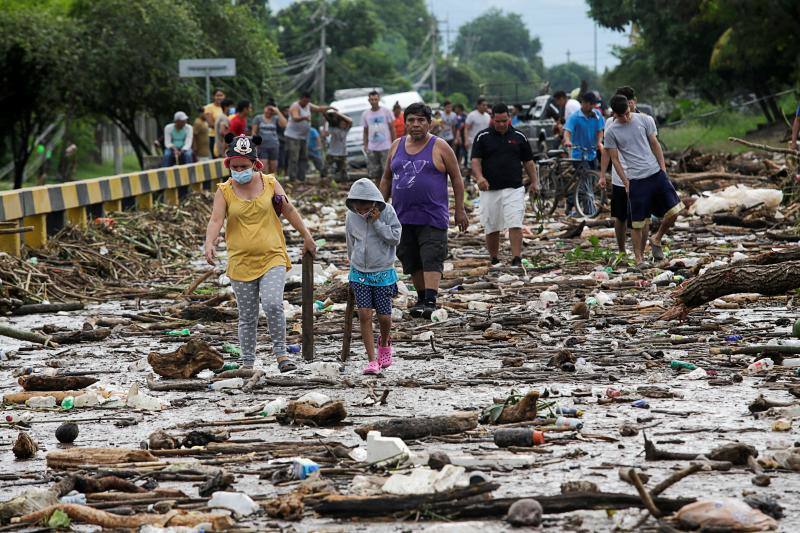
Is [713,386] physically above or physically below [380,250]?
below

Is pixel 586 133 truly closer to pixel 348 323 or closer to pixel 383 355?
pixel 348 323

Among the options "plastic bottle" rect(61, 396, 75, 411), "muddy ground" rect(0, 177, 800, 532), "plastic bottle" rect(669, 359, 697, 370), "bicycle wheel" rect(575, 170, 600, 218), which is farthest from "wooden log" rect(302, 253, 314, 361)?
"bicycle wheel" rect(575, 170, 600, 218)

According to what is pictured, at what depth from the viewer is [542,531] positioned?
530cm

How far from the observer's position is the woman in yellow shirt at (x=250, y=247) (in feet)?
32.0

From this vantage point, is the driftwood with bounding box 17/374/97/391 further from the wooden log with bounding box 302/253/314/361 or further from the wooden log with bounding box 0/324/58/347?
the wooden log with bounding box 302/253/314/361

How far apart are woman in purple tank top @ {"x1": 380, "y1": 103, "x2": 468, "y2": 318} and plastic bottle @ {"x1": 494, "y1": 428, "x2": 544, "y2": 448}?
5.53m

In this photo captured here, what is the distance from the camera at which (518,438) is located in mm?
6828

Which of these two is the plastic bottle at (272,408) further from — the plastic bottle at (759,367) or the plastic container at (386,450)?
the plastic bottle at (759,367)

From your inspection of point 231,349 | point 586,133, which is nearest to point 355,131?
point 586,133

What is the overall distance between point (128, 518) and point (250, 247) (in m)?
4.26

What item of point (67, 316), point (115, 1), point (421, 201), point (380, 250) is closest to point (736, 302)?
point (421, 201)

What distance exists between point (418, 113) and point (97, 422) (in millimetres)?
5019

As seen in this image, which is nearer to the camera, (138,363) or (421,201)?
(138,363)

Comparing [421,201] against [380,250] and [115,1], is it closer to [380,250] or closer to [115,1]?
[380,250]
